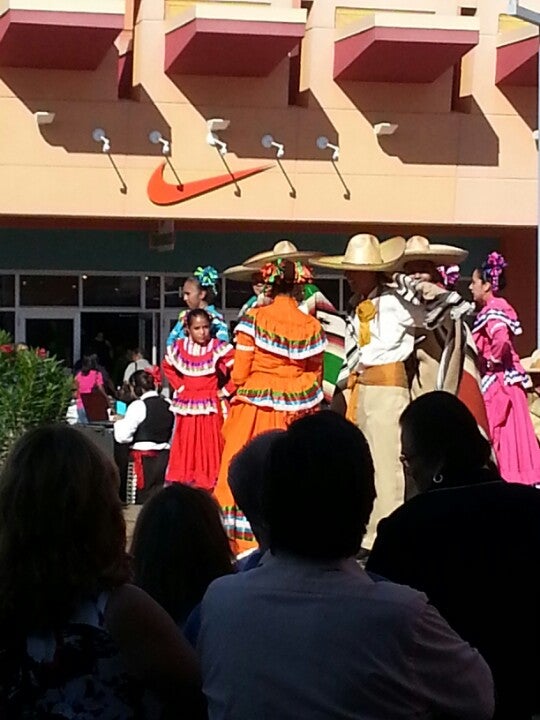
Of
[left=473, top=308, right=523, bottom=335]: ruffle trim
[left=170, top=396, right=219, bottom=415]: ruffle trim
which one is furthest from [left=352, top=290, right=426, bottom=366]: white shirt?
[left=473, top=308, right=523, bottom=335]: ruffle trim

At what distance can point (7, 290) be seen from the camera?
800 inches

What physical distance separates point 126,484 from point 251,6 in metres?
9.02

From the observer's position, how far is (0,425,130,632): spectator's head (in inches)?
99.8

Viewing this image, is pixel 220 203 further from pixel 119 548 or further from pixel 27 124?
pixel 119 548

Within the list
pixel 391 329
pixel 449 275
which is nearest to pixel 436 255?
pixel 449 275

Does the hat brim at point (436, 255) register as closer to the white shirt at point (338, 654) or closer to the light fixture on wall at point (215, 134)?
the white shirt at point (338, 654)

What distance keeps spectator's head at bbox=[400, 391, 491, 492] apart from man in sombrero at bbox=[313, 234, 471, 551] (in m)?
4.76

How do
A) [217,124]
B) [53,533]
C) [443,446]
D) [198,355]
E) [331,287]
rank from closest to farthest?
1. [53,533]
2. [443,446]
3. [198,355]
4. [217,124]
5. [331,287]

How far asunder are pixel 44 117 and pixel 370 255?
34.7 ft

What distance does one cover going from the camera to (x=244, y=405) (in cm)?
872

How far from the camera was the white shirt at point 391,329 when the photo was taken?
8.12 metres

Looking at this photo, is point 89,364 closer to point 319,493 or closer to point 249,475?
point 249,475

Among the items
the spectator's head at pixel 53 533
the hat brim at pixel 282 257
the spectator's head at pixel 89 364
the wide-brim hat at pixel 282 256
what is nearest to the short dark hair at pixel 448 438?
the spectator's head at pixel 53 533

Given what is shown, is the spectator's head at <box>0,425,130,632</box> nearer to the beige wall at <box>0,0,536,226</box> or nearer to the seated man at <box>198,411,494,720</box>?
the seated man at <box>198,411,494,720</box>
